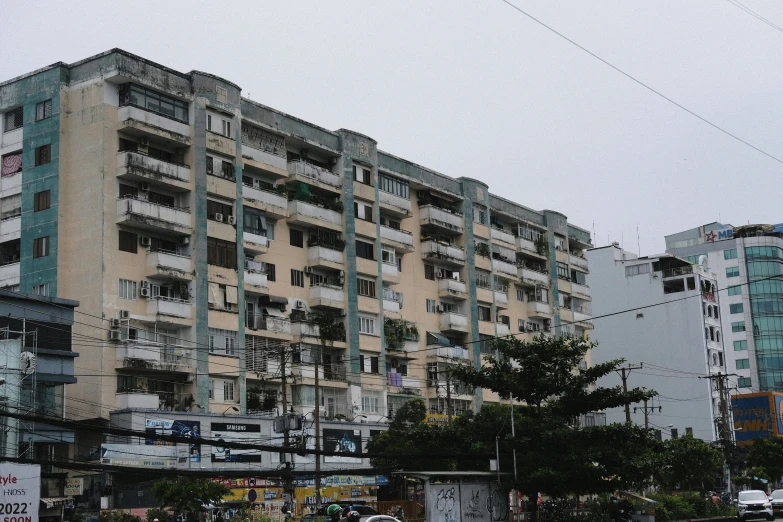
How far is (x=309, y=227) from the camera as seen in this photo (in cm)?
6119

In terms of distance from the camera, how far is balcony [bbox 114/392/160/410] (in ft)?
159

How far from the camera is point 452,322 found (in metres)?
70.5

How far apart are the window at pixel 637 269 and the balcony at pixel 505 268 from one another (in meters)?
34.8

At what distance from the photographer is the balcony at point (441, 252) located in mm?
70125

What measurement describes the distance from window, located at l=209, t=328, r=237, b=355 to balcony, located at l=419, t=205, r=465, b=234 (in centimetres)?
2057

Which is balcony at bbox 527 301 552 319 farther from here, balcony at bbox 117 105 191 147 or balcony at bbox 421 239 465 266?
balcony at bbox 117 105 191 147

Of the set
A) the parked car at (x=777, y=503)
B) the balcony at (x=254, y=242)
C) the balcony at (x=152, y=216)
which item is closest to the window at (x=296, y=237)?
the balcony at (x=254, y=242)

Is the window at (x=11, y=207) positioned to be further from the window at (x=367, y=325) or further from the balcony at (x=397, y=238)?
the balcony at (x=397, y=238)

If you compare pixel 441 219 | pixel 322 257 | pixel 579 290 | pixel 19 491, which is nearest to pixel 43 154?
pixel 322 257

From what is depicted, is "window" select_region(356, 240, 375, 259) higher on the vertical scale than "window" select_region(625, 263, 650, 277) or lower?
lower

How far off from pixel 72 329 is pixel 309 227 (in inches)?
684

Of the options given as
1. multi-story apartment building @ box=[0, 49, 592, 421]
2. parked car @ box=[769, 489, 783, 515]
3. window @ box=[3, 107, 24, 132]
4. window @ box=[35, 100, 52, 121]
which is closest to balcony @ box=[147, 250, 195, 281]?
multi-story apartment building @ box=[0, 49, 592, 421]

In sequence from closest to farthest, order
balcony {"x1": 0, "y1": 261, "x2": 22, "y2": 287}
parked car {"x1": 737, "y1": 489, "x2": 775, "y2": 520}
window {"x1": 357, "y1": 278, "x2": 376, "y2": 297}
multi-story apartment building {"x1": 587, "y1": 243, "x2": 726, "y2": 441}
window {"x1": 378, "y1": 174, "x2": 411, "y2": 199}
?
parked car {"x1": 737, "y1": 489, "x2": 775, "y2": 520}, balcony {"x1": 0, "y1": 261, "x2": 22, "y2": 287}, window {"x1": 357, "y1": 278, "x2": 376, "y2": 297}, window {"x1": 378, "y1": 174, "x2": 411, "y2": 199}, multi-story apartment building {"x1": 587, "y1": 243, "x2": 726, "y2": 441}

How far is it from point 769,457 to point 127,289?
54.5 m
